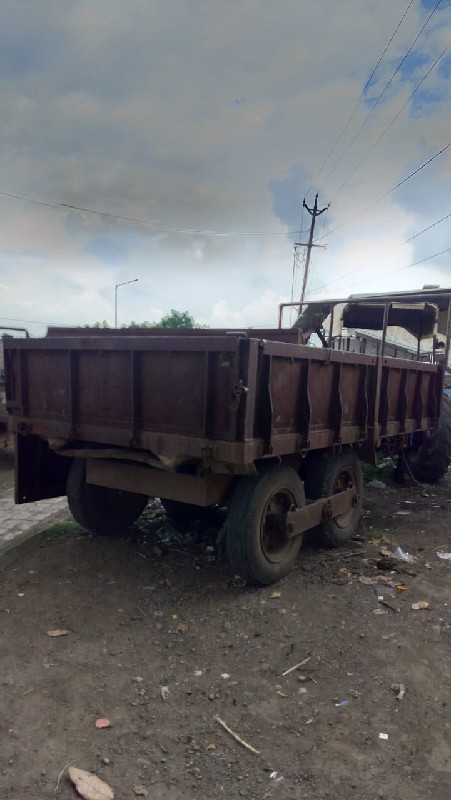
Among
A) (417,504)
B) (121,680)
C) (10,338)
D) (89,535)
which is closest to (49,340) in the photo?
(10,338)

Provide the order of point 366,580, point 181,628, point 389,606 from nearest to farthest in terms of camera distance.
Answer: point 181,628, point 389,606, point 366,580

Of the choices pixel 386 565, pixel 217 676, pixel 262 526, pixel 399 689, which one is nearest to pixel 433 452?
pixel 386 565

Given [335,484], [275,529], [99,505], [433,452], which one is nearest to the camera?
[275,529]

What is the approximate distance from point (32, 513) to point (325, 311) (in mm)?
8616

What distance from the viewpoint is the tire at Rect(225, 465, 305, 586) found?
13.1 feet

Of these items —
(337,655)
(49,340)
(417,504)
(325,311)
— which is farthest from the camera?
(325,311)

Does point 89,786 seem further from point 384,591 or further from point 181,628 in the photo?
point 384,591

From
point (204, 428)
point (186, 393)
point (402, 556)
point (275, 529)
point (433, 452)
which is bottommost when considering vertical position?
point (402, 556)

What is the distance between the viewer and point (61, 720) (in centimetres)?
280

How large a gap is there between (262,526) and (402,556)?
1.82 metres

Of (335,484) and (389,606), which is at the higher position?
(335,484)

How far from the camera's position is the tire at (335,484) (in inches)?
199

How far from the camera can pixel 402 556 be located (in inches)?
205

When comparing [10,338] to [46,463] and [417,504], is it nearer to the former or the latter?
[46,463]
